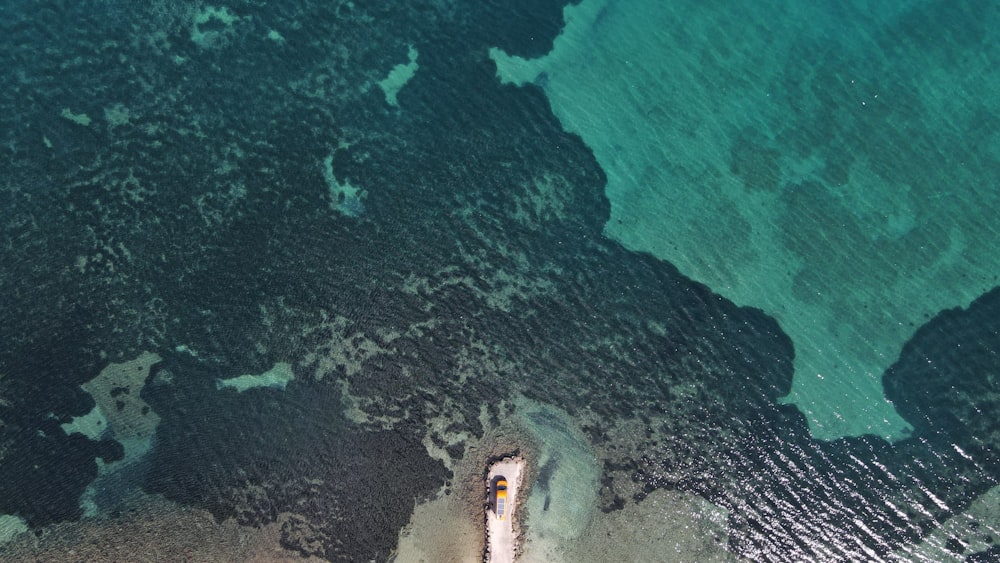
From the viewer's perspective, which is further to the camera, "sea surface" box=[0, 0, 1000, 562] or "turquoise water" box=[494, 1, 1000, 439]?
"turquoise water" box=[494, 1, 1000, 439]

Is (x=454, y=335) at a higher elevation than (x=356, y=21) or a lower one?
lower

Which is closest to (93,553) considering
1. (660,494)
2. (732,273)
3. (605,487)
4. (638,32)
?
(605,487)

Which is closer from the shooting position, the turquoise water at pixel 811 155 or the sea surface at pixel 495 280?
the sea surface at pixel 495 280

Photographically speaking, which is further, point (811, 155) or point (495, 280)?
point (811, 155)

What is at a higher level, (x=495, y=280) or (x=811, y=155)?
(x=811, y=155)

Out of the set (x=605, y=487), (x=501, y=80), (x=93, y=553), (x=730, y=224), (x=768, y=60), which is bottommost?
(x=93, y=553)

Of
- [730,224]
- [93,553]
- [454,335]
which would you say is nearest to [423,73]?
[454,335]

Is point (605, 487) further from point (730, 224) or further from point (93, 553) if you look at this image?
point (93, 553)

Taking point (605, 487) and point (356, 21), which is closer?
point (605, 487)
